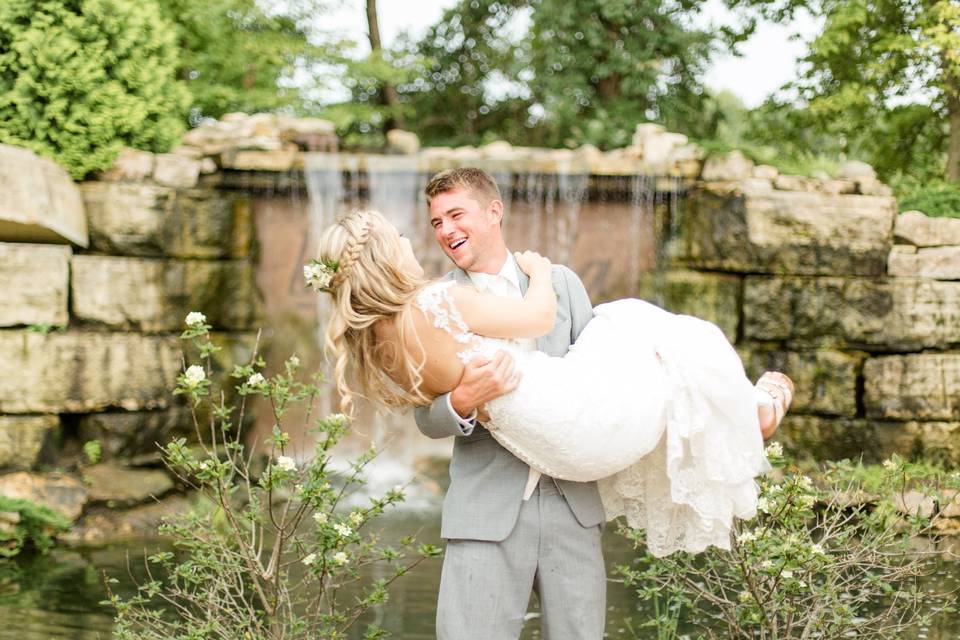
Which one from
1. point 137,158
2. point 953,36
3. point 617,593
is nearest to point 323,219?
point 137,158

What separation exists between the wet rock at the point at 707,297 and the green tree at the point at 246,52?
543 cm

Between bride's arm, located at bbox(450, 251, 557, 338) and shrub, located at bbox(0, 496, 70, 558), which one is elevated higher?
bride's arm, located at bbox(450, 251, 557, 338)

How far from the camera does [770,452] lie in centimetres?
335

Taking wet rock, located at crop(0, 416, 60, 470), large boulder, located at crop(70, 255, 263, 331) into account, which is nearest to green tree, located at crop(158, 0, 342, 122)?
large boulder, located at crop(70, 255, 263, 331)

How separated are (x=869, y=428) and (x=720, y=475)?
581 cm

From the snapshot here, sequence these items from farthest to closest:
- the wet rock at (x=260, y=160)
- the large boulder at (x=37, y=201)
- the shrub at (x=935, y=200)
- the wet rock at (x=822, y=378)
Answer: the wet rock at (x=260, y=160)
the shrub at (x=935, y=200)
the wet rock at (x=822, y=378)
the large boulder at (x=37, y=201)

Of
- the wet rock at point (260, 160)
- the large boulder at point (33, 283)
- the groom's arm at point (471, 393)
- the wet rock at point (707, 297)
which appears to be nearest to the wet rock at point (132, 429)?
the large boulder at point (33, 283)

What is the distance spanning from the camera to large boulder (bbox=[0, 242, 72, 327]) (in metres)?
7.54

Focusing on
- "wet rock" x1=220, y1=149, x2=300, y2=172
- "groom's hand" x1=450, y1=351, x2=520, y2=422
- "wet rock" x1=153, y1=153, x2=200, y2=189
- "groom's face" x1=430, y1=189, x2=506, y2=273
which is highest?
"wet rock" x1=220, y1=149, x2=300, y2=172

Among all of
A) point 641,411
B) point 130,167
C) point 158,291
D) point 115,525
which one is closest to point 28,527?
point 115,525

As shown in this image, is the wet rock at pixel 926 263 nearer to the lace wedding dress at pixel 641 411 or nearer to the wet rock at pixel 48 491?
the lace wedding dress at pixel 641 411

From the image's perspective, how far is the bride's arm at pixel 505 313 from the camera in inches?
108

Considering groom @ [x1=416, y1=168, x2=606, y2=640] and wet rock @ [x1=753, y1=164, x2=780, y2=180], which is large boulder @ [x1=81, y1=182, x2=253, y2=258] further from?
groom @ [x1=416, y1=168, x2=606, y2=640]

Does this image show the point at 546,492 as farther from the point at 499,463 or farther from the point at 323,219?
the point at 323,219
